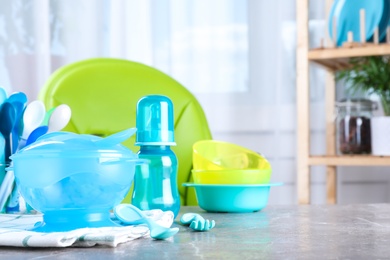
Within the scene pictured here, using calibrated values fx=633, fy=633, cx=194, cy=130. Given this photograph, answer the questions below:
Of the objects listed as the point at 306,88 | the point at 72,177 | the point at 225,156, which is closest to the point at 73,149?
the point at 72,177

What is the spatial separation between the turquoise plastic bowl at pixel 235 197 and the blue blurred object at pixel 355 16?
1.24 metres

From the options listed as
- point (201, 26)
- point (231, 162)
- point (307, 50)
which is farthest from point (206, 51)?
point (231, 162)

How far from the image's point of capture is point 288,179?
2.42 meters

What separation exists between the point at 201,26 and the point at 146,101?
1589 millimetres

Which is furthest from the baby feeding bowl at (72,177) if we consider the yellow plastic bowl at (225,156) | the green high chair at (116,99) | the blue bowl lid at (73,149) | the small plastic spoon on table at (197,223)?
the green high chair at (116,99)

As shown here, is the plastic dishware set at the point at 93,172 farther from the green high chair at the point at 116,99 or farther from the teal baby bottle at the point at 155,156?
the green high chair at the point at 116,99

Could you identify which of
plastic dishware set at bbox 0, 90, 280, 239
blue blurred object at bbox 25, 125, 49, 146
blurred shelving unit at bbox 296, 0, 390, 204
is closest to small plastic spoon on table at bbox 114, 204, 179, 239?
plastic dishware set at bbox 0, 90, 280, 239

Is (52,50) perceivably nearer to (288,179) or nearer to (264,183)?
(288,179)

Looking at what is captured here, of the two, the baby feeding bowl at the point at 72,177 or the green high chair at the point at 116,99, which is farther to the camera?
the green high chair at the point at 116,99

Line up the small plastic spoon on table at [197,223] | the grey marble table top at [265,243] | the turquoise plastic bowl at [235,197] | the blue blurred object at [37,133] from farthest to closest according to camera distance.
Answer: the turquoise plastic bowl at [235,197], the blue blurred object at [37,133], the small plastic spoon on table at [197,223], the grey marble table top at [265,243]

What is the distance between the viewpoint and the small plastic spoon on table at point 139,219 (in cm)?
73

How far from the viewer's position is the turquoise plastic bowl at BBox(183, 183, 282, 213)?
1105 millimetres

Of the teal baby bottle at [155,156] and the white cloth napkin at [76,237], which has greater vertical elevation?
the teal baby bottle at [155,156]

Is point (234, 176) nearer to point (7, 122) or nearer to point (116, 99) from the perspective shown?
point (7, 122)
